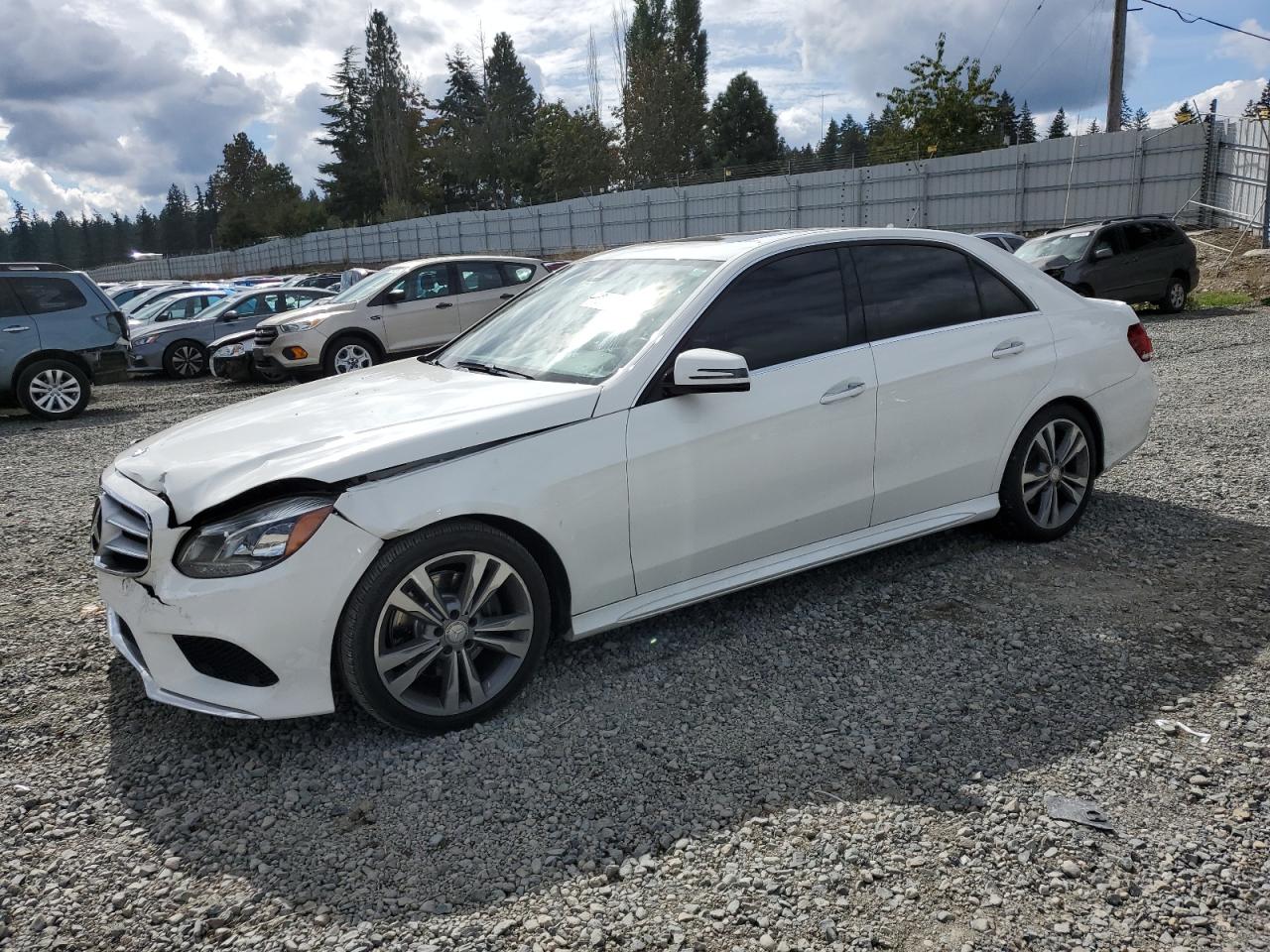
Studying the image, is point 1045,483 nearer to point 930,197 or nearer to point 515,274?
point 515,274

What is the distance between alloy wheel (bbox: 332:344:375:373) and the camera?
1372cm

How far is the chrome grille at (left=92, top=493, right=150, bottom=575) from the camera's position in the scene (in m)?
3.26

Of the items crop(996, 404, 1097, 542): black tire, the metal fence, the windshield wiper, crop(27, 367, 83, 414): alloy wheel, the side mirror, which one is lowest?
crop(27, 367, 83, 414): alloy wheel

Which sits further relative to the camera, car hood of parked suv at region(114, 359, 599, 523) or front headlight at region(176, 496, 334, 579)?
car hood of parked suv at region(114, 359, 599, 523)

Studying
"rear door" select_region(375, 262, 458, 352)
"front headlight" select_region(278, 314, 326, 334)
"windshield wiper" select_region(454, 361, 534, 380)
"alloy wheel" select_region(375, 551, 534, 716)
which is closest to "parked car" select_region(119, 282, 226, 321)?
"front headlight" select_region(278, 314, 326, 334)

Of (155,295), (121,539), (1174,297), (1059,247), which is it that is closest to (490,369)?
(121,539)

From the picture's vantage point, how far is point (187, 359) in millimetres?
16984

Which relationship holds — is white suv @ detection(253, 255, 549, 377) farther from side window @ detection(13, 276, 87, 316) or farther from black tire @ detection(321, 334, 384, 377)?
side window @ detection(13, 276, 87, 316)

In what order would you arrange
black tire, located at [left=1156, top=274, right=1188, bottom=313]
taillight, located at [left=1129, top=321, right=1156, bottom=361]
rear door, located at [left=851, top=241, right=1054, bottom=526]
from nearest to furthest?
rear door, located at [left=851, top=241, right=1054, bottom=526], taillight, located at [left=1129, top=321, right=1156, bottom=361], black tire, located at [left=1156, top=274, right=1188, bottom=313]

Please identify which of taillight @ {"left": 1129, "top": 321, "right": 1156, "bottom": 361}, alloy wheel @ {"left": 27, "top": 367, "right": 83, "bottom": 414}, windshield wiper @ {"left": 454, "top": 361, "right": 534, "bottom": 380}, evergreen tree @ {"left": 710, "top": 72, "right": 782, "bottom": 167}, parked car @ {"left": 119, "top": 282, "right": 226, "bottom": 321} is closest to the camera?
windshield wiper @ {"left": 454, "top": 361, "right": 534, "bottom": 380}

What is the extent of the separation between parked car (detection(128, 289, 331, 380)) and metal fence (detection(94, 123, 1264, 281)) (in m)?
13.2

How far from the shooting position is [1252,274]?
2003cm

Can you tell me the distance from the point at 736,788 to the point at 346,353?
11.9 m

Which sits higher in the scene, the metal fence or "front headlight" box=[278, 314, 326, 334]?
the metal fence
